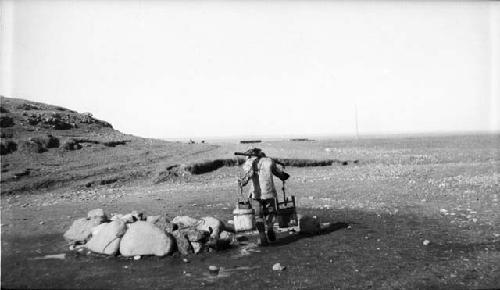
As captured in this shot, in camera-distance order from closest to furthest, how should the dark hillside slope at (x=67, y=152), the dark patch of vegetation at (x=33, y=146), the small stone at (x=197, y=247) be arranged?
the small stone at (x=197, y=247) < the dark hillside slope at (x=67, y=152) < the dark patch of vegetation at (x=33, y=146)

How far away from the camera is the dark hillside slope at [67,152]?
18469mm

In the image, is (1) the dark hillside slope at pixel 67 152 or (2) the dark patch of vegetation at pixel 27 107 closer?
(1) the dark hillside slope at pixel 67 152

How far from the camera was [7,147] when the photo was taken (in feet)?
68.9

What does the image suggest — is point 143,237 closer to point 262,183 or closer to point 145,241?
point 145,241

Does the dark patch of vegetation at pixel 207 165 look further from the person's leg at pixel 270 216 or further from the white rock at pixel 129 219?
the person's leg at pixel 270 216

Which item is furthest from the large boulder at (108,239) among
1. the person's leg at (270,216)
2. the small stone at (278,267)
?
the small stone at (278,267)

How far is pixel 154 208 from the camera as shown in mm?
13664

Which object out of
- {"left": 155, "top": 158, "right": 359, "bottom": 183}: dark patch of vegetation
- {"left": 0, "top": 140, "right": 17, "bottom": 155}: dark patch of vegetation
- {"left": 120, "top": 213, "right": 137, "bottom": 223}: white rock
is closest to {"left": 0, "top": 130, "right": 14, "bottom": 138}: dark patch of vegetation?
{"left": 0, "top": 140, "right": 17, "bottom": 155}: dark patch of vegetation

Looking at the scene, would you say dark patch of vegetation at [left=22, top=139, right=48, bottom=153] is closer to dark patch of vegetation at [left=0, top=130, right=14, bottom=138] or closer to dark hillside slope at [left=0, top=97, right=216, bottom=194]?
dark hillside slope at [left=0, top=97, right=216, bottom=194]

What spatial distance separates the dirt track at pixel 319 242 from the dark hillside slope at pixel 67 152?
5.83 feet

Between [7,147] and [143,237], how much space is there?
15971 millimetres

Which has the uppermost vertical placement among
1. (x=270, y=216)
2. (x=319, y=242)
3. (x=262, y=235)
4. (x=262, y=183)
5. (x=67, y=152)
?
(x=67, y=152)

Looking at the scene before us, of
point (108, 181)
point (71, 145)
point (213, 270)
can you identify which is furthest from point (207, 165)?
point (213, 270)

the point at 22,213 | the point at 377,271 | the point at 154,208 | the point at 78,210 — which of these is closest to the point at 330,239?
the point at 377,271
